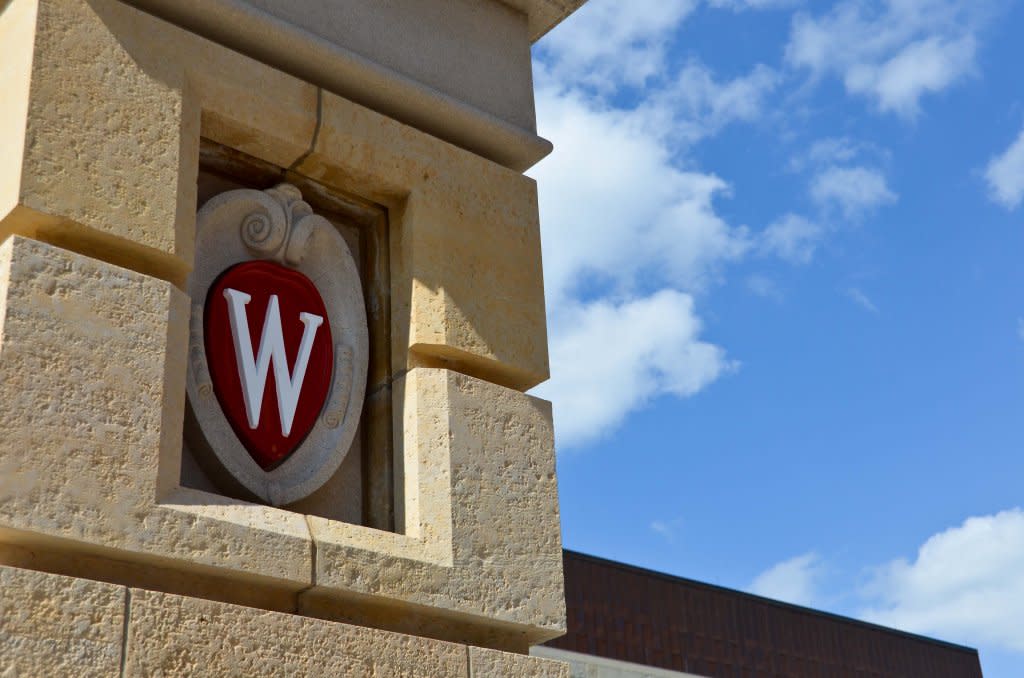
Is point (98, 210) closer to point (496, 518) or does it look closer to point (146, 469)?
point (146, 469)

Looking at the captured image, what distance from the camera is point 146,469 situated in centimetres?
327

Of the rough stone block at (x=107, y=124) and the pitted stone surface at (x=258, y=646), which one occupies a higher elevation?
the rough stone block at (x=107, y=124)

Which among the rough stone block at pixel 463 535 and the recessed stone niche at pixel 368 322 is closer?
the rough stone block at pixel 463 535

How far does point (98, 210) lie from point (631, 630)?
14494 millimetres

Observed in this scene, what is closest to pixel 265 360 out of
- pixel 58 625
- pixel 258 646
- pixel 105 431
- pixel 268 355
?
pixel 268 355

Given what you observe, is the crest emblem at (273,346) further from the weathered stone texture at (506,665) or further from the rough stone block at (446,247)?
the weathered stone texture at (506,665)

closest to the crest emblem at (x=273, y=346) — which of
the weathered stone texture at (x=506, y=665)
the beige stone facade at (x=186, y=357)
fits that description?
the beige stone facade at (x=186, y=357)

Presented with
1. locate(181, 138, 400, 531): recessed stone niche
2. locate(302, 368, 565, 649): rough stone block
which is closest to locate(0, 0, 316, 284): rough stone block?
locate(181, 138, 400, 531): recessed stone niche

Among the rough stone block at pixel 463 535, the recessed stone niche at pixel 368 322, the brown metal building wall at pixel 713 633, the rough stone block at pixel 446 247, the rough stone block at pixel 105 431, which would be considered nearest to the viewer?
the rough stone block at pixel 105 431

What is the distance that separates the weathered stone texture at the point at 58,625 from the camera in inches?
114

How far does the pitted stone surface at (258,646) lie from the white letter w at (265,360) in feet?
2.01

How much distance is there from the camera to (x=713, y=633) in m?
18.3

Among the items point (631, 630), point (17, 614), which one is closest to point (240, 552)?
point (17, 614)

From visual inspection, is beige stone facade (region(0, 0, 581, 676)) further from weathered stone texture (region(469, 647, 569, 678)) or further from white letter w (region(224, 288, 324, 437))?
white letter w (region(224, 288, 324, 437))
